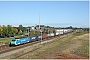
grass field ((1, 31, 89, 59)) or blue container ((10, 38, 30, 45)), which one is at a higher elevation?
blue container ((10, 38, 30, 45))

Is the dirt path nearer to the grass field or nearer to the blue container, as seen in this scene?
the grass field

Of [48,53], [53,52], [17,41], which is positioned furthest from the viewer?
[17,41]

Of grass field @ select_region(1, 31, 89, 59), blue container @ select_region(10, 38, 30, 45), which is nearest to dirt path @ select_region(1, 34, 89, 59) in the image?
grass field @ select_region(1, 31, 89, 59)

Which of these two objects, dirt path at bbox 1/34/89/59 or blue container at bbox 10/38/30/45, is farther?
blue container at bbox 10/38/30/45

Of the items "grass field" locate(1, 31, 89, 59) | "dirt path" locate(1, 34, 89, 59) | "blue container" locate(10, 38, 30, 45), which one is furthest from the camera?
"blue container" locate(10, 38, 30, 45)

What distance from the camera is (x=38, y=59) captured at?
2447cm

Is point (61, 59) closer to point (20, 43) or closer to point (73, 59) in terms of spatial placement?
point (73, 59)

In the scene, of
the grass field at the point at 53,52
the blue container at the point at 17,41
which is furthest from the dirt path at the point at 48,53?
the blue container at the point at 17,41

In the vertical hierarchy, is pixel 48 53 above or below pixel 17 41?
below

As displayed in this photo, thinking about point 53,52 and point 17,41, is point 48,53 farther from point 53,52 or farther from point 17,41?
point 17,41

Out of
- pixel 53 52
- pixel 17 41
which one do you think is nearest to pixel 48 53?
pixel 53 52

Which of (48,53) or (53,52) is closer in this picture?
(48,53)

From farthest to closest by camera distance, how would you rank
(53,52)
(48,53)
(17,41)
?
(17,41) → (53,52) → (48,53)

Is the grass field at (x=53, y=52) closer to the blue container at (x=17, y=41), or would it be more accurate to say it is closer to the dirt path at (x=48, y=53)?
the dirt path at (x=48, y=53)
